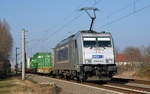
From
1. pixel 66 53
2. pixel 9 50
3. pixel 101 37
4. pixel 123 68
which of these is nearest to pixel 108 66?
pixel 101 37

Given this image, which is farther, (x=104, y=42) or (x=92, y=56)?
(x=104, y=42)

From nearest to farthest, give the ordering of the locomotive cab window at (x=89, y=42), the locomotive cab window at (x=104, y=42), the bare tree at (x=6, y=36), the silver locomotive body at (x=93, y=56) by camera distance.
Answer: the silver locomotive body at (x=93, y=56) < the locomotive cab window at (x=89, y=42) < the locomotive cab window at (x=104, y=42) < the bare tree at (x=6, y=36)

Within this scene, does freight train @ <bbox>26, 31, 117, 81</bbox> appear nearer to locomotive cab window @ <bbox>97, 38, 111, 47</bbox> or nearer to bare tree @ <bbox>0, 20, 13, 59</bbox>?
locomotive cab window @ <bbox>97, 38, 111, 47</bbox>

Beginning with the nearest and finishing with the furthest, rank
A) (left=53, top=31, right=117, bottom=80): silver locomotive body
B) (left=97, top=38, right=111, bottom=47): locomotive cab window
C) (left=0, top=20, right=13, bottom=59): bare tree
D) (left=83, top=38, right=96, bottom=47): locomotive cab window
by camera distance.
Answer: (left=53, top=31, right=117, bottom=80): silver locomotive body → (left=83, top=38, right=96, bottom=47): locomotive cab window → (left=97, top=38, right=111, bottom=47): locomotive cab window → (left=0, top=20, right=13, bottom=59): bare tree

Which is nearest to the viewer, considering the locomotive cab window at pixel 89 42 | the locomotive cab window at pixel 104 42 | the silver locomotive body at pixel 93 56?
the silver locomotive body at pixel 93 56

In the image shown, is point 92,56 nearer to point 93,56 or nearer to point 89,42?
point 93,56

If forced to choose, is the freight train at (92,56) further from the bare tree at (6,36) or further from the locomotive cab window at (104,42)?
the bare tree at (6,36)

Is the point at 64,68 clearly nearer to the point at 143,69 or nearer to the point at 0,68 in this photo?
the point at 143,69

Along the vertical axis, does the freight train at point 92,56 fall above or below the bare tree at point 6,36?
below

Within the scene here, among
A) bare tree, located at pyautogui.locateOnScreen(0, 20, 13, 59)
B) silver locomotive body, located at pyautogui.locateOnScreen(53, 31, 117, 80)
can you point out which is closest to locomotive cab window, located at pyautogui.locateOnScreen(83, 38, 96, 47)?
silver locomotive body, located at pyautogui.locateOnScreen(53, 31, 117, 80)

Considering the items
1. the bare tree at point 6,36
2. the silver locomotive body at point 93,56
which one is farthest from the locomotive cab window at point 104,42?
the bare tree at point 6,36

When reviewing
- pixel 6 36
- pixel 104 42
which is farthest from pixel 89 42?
pixel 6 36

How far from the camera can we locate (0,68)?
34.6 metres

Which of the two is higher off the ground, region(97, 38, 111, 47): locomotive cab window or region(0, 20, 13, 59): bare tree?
region(0, 20, 13, 59): bare tree
